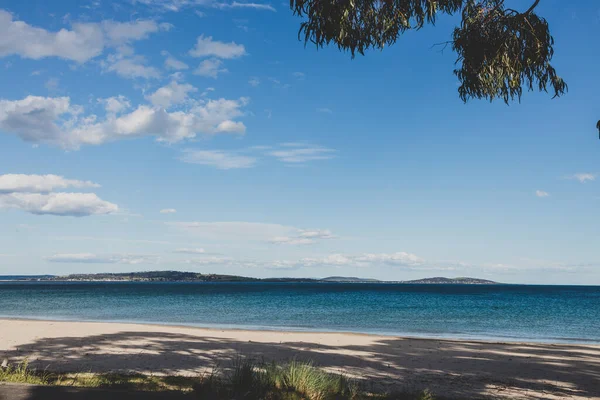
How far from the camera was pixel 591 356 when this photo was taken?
16.4 m

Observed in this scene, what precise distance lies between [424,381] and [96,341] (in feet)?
37.0

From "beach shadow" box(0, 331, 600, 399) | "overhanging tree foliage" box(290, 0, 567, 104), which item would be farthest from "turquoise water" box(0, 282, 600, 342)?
"overhanging tree foliage" box(290, 0, 567, 104)

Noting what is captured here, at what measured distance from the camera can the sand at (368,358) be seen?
10.7 m

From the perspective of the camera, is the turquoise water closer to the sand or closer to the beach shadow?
the sand

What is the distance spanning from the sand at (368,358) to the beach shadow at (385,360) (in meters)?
0.02

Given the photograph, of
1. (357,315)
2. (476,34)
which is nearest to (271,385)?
(476,34)

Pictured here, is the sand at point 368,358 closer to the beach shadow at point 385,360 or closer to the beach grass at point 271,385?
the beach shadow at point 385,360

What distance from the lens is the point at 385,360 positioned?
14000 mm

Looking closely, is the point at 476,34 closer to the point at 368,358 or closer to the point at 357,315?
the point at 368,358

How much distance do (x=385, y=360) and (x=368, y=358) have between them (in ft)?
1.86

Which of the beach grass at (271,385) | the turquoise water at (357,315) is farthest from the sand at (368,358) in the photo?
the turquoise water at (357,315)

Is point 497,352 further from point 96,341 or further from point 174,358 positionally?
point 96,341

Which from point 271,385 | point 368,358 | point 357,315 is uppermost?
point 271,385

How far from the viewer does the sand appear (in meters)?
10.7
